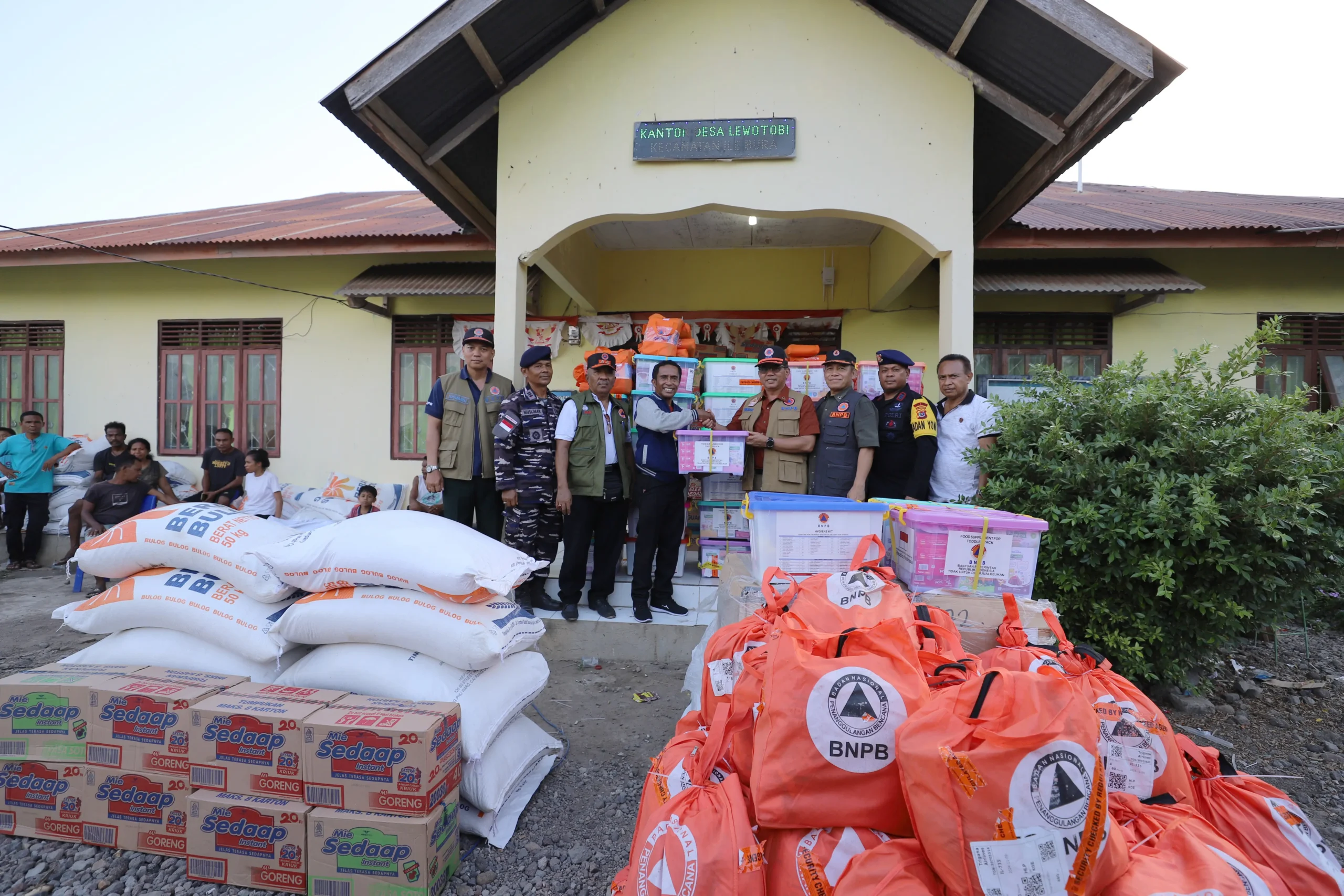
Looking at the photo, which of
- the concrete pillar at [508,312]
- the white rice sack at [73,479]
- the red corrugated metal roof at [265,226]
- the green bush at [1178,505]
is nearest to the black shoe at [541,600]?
the concrete pillar at [508,312]

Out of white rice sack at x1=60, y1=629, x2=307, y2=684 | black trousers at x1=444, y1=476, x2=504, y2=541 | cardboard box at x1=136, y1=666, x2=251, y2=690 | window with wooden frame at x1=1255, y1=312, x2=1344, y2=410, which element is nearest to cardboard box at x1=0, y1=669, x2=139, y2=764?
cardboard box at x1=136, y1=666, x2=251, y2=690

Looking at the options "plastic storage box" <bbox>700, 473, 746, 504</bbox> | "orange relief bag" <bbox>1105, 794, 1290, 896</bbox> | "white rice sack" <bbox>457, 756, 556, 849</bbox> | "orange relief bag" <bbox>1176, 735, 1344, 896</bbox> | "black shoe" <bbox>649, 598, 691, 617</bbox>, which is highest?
"plastic storage box" <bbox>700, 473, 746, 504</bbox>

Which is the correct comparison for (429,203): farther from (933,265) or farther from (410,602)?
(410,602)

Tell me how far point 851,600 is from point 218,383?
8.38 metres

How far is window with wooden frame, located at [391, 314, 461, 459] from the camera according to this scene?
24.3 ft

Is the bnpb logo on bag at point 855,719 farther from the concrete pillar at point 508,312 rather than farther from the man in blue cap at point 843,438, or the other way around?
the concrete pillar at point 508,312

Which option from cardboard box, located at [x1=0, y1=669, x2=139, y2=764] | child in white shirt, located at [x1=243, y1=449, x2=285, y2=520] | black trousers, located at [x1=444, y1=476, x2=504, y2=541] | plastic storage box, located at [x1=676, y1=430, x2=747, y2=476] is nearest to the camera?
cardboard box, located at [x1=0, y1=669, x2=139, y2=764]

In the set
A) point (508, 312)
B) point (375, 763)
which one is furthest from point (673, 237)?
point (375, 763)

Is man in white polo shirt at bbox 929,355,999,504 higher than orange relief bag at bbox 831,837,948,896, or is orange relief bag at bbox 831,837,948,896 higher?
man in white polo shirt at bbox 929,355,999,504

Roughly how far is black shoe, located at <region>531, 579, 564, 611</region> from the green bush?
2.83 metres

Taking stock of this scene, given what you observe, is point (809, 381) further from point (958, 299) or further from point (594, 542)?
point (594, 542)

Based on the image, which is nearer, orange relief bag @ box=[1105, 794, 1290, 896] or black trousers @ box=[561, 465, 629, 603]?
orange relief bag @ box=[1105, 794, 1290, 896]

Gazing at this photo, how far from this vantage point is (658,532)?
4336mm

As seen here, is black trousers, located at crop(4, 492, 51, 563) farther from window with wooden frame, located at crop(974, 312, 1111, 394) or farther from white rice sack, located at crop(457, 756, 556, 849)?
window with wooden frame, located at crop(974, 312, 1111, 394)
